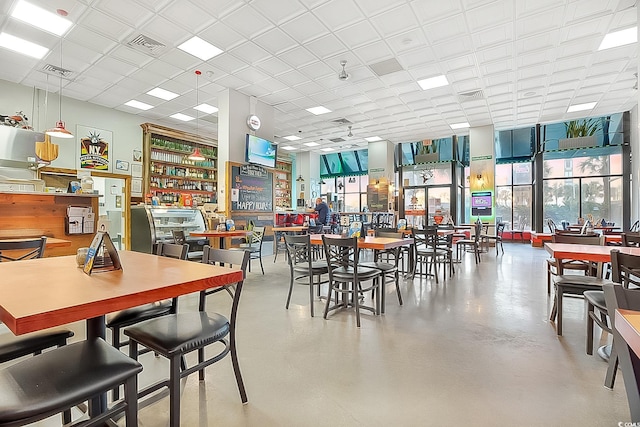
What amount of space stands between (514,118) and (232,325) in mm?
11136

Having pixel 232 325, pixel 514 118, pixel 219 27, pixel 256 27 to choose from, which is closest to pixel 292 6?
pixel 256 27

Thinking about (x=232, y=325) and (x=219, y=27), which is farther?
(x=219, y=27)

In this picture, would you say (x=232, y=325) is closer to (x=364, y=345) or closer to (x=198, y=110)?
(x=364, y=345)

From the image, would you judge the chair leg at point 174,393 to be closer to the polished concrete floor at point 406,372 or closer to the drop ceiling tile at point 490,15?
the polished concrete floor at point 406,372

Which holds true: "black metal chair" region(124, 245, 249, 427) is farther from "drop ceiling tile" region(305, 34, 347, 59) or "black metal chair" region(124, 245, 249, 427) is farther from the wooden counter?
"drop ceiling tile" region(305, 34, 347, 59)

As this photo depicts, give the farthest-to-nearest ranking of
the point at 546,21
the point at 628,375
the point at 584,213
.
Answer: the point at 584,213 < the point at 546,21 < the point at 628,375

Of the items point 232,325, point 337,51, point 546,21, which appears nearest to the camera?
point 232,325

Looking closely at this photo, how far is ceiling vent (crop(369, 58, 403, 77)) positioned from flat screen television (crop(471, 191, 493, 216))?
6.65m

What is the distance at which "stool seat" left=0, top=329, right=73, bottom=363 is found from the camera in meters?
1.52

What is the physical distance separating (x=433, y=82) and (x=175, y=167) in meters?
7.58

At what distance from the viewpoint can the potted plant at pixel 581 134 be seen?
10.6 m

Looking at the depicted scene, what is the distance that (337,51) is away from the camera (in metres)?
5.88

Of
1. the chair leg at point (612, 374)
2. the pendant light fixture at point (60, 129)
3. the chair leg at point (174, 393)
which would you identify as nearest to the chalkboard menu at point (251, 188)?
the pendant light fixture at point (60, 129)

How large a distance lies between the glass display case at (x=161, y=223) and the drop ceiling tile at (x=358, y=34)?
14.1 ft
